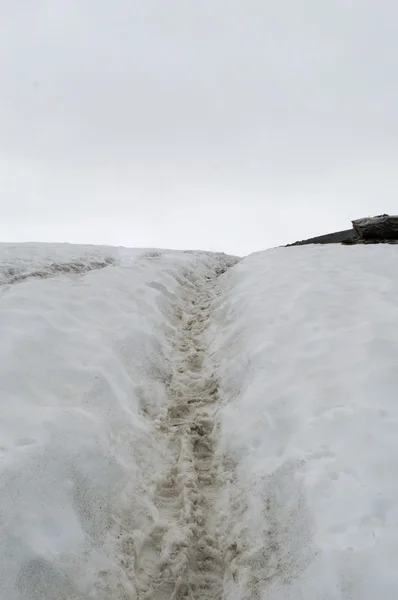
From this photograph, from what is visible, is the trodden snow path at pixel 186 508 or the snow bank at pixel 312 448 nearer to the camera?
the snow bank at pixel 312 448

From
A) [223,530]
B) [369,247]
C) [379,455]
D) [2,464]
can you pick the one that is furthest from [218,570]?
[369,247]

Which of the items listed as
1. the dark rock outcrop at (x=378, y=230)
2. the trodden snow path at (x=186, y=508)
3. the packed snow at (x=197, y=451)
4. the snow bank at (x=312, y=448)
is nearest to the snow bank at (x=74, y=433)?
the packed snow at (x=197, y=451)

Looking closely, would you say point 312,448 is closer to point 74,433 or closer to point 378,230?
point 74,433

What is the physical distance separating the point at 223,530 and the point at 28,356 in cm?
350

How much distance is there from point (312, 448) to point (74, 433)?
2.76 meters

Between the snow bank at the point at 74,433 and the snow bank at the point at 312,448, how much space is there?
45.2 inches

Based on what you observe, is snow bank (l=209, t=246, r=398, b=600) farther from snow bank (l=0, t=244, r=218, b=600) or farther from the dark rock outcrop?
the dark rock outcrop

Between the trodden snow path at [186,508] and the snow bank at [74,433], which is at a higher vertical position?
the snow bank at [74,433]

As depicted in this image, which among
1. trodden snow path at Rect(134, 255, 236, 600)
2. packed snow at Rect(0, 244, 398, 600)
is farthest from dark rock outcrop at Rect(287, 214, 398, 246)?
trodden snow path at Rect(134, 255, 236, 600)

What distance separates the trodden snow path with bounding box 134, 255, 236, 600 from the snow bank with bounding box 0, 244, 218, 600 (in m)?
0.20

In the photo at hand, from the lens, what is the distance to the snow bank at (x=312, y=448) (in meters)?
3.79

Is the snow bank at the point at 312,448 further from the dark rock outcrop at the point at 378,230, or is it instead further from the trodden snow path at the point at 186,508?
the dark rock outcrop at the point at 378,230

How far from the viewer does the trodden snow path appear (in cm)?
427

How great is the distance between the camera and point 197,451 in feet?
20.2
